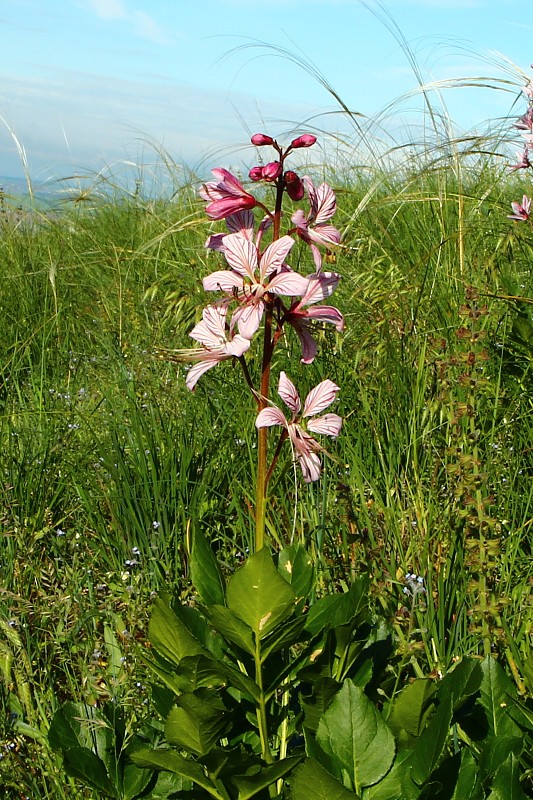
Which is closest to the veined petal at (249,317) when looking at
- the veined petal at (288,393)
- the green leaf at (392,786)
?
the veined petal at (288,393)

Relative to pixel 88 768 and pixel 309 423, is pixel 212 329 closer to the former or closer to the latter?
pixel 309 423

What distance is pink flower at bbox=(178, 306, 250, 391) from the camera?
136 cm

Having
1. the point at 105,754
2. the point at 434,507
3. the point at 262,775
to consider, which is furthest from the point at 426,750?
the point at 434,507

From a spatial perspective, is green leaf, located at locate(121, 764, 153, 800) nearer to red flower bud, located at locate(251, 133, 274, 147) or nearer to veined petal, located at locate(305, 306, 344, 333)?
veined petal, located at locate(305, 306, 344, 333)

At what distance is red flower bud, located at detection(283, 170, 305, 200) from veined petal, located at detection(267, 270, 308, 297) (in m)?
0.14

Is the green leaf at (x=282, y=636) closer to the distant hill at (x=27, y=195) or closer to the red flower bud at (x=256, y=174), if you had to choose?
the red flower bud at (x=256, y=174)

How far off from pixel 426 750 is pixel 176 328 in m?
2.58

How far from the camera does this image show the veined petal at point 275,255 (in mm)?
1291

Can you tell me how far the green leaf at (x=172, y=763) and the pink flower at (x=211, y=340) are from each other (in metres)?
0.55

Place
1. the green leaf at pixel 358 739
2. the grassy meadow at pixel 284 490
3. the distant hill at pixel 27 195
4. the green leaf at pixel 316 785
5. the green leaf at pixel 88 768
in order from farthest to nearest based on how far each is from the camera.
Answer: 1. the distant hill at pixel 27 195
2. the grassy meadow at pixel 284 490
3. the green leaf at pixel 88 768
4. the green leaf at pixel 358 739
5. the green leaf at pixel 316 785

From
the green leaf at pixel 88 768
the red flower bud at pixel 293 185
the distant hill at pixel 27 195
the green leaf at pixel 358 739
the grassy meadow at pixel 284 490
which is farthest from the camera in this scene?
the distant hill at pixel 27 195

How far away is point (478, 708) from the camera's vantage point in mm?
1279

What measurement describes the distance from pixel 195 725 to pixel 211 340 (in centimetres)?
59

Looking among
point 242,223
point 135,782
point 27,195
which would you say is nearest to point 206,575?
point 135,782
